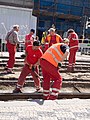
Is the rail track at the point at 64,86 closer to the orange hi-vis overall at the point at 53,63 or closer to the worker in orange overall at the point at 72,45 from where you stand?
the worker in orange overall at the point at 72,45

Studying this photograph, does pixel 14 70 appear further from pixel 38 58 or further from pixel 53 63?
pixel 53 63

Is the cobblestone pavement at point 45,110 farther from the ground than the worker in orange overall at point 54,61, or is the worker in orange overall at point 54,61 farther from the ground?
the worker in orange overall at point 54,61

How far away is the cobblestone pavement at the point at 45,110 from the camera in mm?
4445

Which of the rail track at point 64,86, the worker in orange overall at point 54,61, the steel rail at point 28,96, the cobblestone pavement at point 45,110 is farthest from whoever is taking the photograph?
the rail track at point 64,86

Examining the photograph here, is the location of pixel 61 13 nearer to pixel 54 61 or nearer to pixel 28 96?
pixel 28 96

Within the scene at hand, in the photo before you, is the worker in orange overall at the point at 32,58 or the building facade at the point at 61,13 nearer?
the worker in orange overall at the point at 32,58

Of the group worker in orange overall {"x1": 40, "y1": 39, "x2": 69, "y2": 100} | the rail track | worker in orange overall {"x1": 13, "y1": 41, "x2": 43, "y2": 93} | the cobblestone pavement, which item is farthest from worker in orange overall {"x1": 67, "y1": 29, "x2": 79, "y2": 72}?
the cobblestone pavement

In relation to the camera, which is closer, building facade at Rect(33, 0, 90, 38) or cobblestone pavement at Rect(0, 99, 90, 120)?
cobblestone pavement at Rect(0, 99, 90, 120)

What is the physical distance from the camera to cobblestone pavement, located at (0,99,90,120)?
4.45 m

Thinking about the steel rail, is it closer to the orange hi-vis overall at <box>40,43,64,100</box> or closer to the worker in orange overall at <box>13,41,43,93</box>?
the worker in orange overall at <box>13,41,43,93</box>

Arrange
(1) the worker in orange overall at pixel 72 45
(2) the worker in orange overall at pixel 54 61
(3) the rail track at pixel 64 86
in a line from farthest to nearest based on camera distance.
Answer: (1) the worker in orange overall at pixel 72 45, (3) the rail track at pixel 64 86, (2) the worker in orange overall at pixel 54 61

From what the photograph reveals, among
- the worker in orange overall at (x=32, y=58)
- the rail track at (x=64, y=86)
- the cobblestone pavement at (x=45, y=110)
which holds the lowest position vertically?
the rail track at (x=64, y=86)

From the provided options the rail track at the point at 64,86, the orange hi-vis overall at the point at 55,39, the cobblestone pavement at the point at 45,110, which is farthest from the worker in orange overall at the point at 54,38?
the cobblestone pavement at the point at 45,110

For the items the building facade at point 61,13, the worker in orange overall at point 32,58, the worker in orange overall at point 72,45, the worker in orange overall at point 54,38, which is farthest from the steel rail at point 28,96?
the building facade at point 61,13
